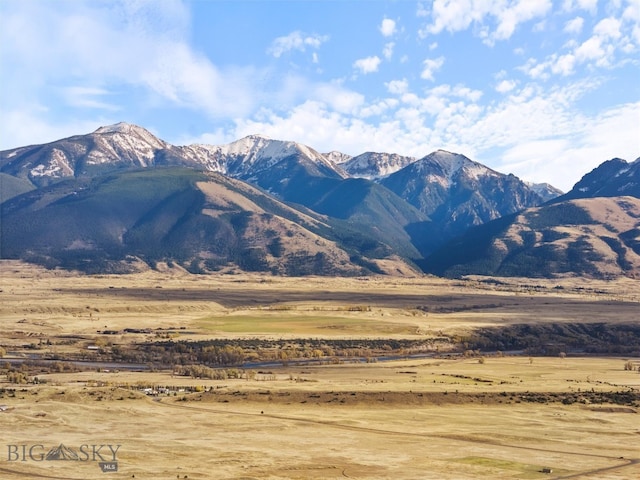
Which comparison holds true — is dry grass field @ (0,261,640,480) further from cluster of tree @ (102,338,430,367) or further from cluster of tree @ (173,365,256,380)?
cluster of tree @ (102,338,430,367)

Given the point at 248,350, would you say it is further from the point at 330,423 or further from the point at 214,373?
the point at 330,423

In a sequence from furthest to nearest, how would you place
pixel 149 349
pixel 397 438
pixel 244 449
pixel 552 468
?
pixel 149 349, pixel 397 438, pixel 244 449, pixel 552 468

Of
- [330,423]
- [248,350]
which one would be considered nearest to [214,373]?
[248,350]

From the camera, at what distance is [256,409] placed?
91.6 metres

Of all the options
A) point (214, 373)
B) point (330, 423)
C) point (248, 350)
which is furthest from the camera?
point (248, 350)

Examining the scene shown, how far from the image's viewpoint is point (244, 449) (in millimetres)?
68250

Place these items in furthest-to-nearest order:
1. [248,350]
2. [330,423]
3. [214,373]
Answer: [248,350] < [214,373] < [330,423]

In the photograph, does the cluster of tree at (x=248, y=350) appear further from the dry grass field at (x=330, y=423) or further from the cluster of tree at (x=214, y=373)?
the cluster of tree at (x=214, y=373)

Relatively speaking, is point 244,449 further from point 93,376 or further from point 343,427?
point 93,376

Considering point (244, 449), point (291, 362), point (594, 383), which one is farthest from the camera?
point (291, 362)

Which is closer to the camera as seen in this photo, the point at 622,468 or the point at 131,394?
the point at 622,468

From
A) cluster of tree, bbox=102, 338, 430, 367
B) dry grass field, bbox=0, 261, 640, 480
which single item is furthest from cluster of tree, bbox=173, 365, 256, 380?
cluster of tree, bbox=102, 338, 430, 367

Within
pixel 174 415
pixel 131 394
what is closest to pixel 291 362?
pixel 131 394

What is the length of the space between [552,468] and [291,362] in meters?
87.3
